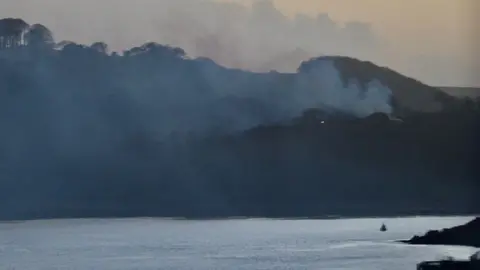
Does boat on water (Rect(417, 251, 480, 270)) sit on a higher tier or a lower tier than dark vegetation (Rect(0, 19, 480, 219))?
lower

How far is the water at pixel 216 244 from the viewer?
146 centimetres

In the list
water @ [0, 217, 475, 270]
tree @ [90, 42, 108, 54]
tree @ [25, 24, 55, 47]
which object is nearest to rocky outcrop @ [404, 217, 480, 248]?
water @ [0, 217, 475, 270]

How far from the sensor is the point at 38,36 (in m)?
1.50

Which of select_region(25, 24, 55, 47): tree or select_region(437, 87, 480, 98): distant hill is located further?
select_region(437, 87, 480, 98): distant hill

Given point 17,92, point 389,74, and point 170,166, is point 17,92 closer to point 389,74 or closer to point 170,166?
point 170,166

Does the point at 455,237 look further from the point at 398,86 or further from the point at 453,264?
the point at 398,86

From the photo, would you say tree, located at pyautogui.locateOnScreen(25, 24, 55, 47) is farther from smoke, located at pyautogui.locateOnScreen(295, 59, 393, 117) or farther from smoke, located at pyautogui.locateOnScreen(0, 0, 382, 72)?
smoke, located at pyautogui.locateOnScreen(295, 59, 393, 117)

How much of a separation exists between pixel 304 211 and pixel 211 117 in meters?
0.35

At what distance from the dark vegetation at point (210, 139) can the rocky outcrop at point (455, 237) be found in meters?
0.05

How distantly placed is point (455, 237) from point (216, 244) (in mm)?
667

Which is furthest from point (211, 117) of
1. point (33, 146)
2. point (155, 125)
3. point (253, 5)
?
point (33, 146)

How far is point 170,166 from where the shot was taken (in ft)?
5.08

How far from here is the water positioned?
1.46 m

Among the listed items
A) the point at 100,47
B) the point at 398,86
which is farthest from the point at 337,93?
the point at 100,47
